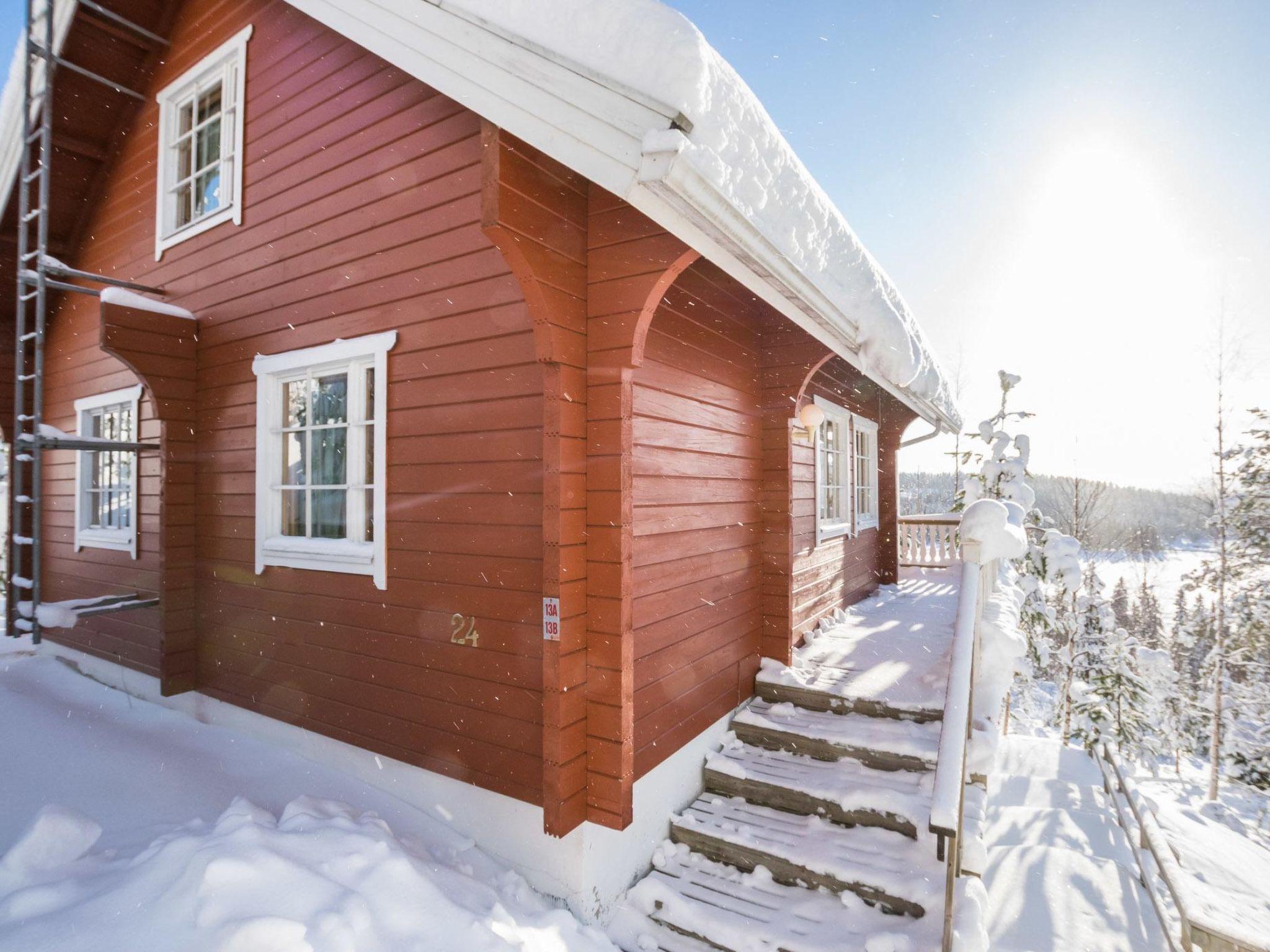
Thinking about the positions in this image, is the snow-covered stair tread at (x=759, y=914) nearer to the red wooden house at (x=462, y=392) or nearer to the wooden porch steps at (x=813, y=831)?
the wooden porch steps at (x=813, y=831)

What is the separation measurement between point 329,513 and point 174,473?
1.83 metres

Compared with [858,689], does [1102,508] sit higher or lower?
higher

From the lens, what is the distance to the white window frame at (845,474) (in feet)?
19.5

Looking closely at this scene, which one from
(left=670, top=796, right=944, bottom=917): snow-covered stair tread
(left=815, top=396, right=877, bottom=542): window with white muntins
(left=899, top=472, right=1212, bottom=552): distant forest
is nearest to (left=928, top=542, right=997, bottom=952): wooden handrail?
(left=670, top=796, right=944, bottom=917): snow-covered stair tread

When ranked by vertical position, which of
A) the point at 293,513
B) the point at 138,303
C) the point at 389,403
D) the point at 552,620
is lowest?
the point at 552,620

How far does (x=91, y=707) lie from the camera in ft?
16.4

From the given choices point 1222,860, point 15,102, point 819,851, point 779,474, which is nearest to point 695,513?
point 779,474

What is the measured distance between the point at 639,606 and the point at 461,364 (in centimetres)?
162

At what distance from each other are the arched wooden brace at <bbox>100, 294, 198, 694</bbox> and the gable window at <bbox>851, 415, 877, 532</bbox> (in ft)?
22.5

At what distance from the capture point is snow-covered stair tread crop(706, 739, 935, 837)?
3258 mm

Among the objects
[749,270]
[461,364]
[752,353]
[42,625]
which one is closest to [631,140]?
[749,270]

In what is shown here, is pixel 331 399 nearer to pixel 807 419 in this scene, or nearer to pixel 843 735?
pixel 807 419

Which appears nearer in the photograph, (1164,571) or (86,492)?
(86,492)

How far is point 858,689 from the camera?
166 inches
